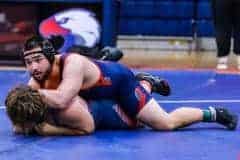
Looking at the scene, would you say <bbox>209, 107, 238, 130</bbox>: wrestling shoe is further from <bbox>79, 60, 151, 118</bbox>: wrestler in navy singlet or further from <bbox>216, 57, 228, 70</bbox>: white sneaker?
<bbox>216, 57, 228, 70</bbox>: white sneaker

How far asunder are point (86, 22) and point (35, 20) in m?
0.68

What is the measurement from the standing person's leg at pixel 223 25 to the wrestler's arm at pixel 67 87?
13.1 feet

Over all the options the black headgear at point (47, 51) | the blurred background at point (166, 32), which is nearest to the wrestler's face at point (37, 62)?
the black headgear at point (47, 51)

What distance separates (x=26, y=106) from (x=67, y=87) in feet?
0.94

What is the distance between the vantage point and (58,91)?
4.56 metres

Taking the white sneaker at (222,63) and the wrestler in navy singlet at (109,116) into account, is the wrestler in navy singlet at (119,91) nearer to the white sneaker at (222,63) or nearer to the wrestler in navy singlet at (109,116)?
the wrestler in navy singlet at (109,116)

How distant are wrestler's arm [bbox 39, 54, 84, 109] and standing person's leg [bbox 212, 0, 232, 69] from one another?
4.01 metres

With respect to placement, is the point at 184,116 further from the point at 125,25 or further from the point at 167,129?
the point at 125,25

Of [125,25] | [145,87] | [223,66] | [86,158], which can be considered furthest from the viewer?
[125,25]

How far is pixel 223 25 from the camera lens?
28.1 ft

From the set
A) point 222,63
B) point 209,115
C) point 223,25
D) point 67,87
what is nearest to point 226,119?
point 209,115

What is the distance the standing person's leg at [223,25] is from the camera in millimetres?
8445

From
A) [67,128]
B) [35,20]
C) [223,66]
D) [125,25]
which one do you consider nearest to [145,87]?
[67,128]

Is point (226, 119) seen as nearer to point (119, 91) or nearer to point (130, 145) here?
point (119, 91)
